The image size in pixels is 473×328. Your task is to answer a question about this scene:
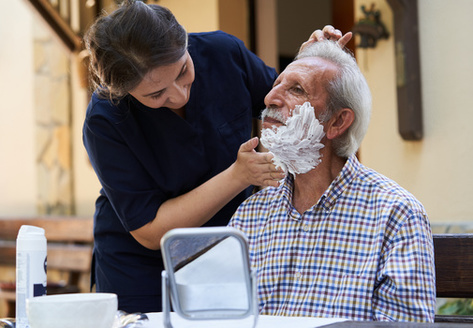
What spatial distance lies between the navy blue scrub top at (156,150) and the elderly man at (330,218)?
0.99 ft

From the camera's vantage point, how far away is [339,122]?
1.94 meters

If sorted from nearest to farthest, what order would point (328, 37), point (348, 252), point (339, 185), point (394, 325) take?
point (394, 325), point (348, 252), point (339, 185), point (328, 37)

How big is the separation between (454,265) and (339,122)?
501 mm

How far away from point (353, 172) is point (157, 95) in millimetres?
590

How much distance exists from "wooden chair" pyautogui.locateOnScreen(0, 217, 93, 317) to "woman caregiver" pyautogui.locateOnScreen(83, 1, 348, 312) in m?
2.34

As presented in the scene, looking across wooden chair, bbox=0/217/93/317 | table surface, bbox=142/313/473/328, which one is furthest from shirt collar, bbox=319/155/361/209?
wooden chair, bbox=0/217/93/317

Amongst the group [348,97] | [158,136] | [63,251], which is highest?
[348,97]

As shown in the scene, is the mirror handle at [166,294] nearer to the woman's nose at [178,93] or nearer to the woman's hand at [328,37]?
the woman's nose at [178,93]

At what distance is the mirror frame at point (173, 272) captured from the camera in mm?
1085

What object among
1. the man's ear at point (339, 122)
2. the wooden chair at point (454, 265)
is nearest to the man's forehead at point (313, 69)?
the man's ear at point (339, 122)

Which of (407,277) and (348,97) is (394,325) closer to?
(407,277)

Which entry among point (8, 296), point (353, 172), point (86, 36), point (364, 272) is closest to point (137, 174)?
point (86, 36)

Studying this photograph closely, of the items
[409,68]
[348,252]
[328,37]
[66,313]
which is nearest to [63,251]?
[409,68]

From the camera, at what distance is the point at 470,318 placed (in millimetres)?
1995
